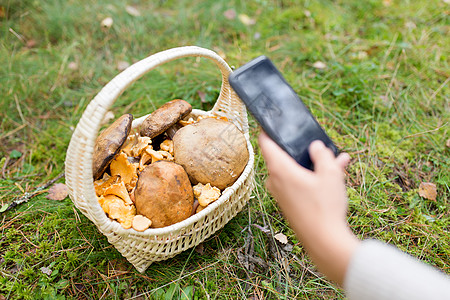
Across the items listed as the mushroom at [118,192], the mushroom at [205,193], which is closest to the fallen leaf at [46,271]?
the mushroom at [118,192]

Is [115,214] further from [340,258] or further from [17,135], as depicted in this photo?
[17,135]

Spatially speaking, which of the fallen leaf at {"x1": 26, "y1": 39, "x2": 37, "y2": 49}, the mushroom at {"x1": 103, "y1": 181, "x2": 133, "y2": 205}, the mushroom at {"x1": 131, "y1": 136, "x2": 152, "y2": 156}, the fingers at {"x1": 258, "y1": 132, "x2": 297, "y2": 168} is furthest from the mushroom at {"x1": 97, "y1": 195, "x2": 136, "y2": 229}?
the fallen leaf at {"x1": 26, "y1": 39, "x2": 37, "y2": 49}

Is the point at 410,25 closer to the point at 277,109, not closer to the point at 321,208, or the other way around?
the point at 277,109

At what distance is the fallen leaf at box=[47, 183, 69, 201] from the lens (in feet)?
8.09

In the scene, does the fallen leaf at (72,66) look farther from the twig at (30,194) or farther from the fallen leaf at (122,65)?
the twig at (30,194)

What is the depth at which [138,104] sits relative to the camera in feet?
10.9

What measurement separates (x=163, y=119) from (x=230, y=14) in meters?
2.88

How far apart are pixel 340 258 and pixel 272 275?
1183mm

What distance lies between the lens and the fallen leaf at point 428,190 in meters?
2.59

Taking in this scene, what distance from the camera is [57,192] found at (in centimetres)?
250

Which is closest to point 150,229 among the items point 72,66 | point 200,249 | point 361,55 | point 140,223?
point 140,223

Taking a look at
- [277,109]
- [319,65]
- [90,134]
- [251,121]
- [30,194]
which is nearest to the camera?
[90,134]

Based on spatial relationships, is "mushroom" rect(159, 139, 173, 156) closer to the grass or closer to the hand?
the grass

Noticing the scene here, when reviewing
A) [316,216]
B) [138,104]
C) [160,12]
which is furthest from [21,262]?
[160,12]
